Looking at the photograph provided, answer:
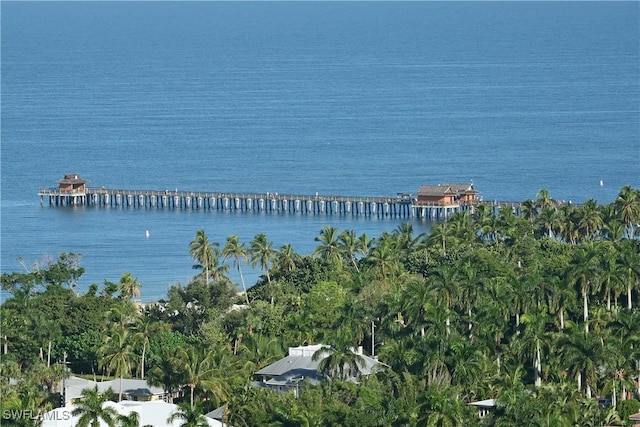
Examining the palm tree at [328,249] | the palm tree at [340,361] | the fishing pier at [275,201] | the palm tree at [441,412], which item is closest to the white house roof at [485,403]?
the palm tree at [441,412]

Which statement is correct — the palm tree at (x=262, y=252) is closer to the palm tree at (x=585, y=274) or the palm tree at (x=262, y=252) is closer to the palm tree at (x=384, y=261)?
the palm tree at (x=384, y=261)

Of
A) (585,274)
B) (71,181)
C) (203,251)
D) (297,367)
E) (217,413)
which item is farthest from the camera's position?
(71,181)

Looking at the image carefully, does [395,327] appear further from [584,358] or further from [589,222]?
[589,222]

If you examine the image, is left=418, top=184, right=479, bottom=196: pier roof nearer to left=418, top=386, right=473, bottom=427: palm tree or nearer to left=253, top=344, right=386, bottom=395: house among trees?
left=253, top=344, right=386, bottom=395: house among trees

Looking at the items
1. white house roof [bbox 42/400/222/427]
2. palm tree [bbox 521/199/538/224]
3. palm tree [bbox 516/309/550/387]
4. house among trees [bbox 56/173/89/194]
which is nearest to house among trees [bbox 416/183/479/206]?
palm tree [bbox 521/199/538/224]

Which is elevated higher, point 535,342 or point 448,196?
point 448,196

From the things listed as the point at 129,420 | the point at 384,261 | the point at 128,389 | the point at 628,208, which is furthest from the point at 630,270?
the point at 129,420
